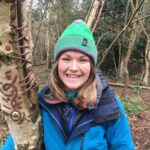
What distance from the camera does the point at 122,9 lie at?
17.0 metres

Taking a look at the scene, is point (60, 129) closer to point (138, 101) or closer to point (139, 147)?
point (139, 147)

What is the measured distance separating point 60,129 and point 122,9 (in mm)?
15894

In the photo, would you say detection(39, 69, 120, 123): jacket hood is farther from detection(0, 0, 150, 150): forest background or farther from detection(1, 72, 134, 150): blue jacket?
detection(0, 0, 150, 150): forest background

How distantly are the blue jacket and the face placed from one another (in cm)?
17

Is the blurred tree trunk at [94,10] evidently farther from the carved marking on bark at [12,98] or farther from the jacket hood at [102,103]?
the carved marking on bark at [12,98]

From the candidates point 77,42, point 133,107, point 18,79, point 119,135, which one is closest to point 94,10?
point 77,42

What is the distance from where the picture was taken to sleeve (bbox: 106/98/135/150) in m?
2.05

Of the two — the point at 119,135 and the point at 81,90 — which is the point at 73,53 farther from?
the point at 119,135

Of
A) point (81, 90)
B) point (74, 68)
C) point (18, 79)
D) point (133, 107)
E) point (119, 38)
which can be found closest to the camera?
point (18, 79)

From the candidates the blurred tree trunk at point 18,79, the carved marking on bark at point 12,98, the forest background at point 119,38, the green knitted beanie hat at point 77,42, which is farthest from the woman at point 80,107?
the forest background at point 119,38


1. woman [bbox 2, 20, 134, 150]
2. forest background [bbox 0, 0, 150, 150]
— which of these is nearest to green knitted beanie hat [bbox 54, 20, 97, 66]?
woman [bbox 2, 20, 134, 150]

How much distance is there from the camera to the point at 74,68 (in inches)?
78.1

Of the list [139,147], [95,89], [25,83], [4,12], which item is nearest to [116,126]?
[95,89]

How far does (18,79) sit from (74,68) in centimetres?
43
